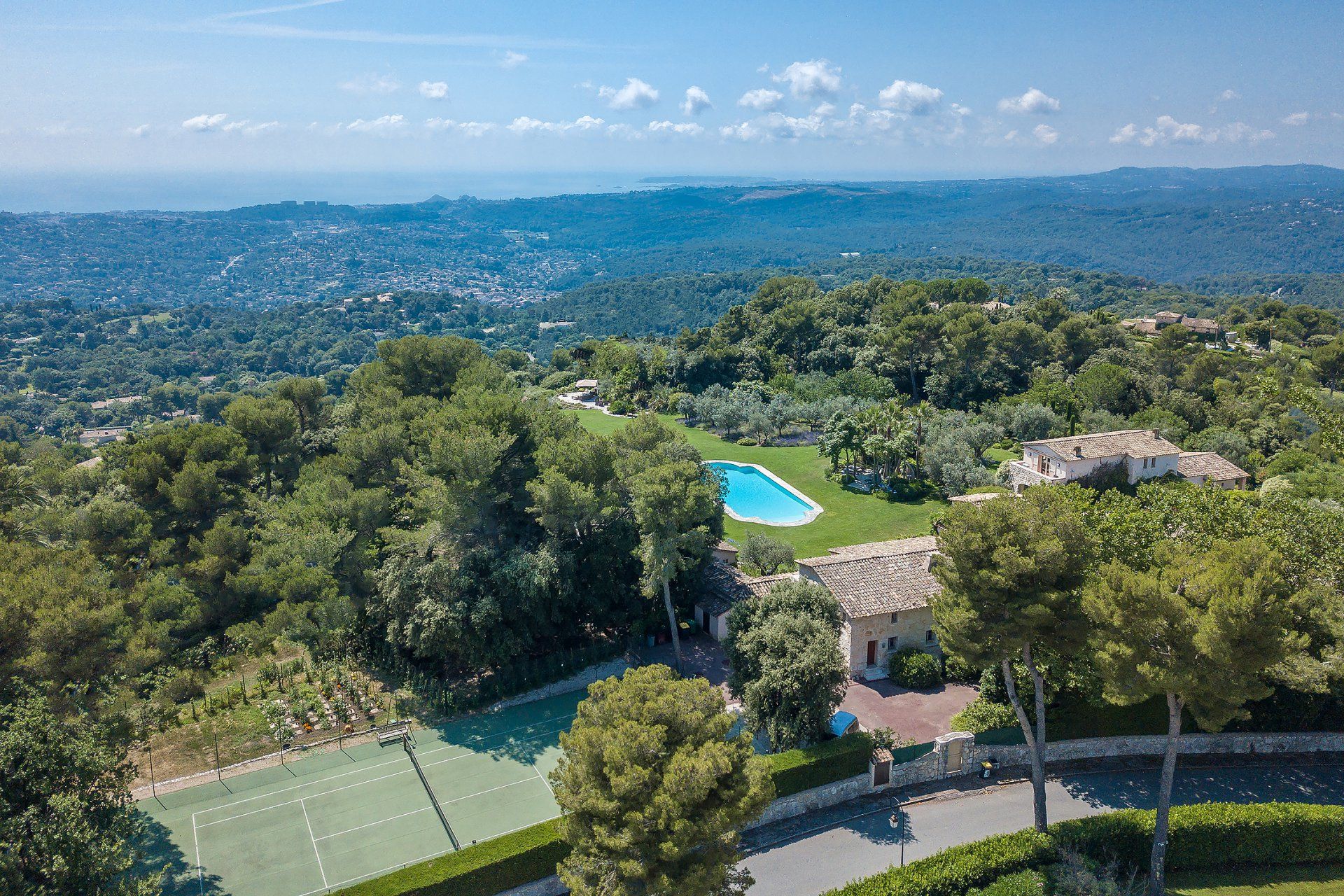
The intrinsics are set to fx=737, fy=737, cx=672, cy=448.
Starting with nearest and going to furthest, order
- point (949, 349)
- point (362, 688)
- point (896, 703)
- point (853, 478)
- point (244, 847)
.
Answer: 1. point (244, 847)
2. point (896, 703)
3. point (362, 688)
4. point (853, 478)
5. point (949, 349)

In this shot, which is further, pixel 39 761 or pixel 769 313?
pixel 769 313

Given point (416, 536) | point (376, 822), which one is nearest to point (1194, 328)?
point (416, 536)

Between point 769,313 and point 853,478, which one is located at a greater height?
point 769,313

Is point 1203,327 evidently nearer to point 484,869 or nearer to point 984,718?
point 984,718

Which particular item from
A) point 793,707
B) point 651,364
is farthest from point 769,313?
point 793,707

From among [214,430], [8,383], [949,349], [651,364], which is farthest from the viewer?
[8,383]

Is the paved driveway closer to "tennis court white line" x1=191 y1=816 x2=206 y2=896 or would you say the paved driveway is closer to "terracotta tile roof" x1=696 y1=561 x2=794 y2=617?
"terracotta tile roof" x1=696 y1=561 x2=794 y2=617

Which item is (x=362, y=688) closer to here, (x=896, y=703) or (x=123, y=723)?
(x=123, y=723)
